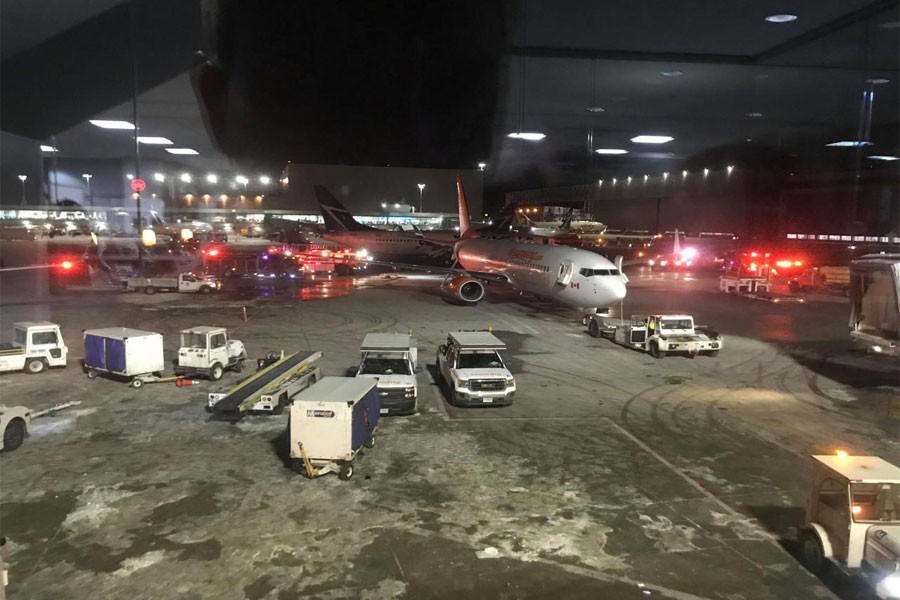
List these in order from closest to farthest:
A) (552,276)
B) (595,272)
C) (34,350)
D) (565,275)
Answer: (34,350), (595,272), (565,275), (552,276)

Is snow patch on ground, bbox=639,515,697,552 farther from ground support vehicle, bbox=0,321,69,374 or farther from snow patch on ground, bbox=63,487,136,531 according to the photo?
ground support vehicle, bbox=0,321,69,374

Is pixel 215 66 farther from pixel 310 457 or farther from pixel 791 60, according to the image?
pixel 791 60

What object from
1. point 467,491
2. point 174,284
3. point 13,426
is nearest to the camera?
point 467,491

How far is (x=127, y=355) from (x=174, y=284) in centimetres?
2706

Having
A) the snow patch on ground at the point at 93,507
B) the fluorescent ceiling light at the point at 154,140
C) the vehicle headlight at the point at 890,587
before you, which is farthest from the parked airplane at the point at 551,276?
the snow patch on ground at the point at 93,507

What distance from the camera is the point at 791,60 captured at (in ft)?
52.2

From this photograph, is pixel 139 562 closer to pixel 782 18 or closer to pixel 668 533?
pixel 668 533

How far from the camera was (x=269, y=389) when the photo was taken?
17.5 m

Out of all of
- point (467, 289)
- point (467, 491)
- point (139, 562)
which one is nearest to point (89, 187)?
point (467, 289)

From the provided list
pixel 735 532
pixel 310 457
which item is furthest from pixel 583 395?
pixel 310 457

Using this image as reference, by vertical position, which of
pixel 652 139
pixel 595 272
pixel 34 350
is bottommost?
pixel 34 350

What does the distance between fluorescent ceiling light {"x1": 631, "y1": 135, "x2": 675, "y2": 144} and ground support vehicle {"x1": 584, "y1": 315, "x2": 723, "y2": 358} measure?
9.28 m

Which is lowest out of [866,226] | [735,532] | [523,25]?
[735,532]

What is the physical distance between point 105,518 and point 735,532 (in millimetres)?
12483
